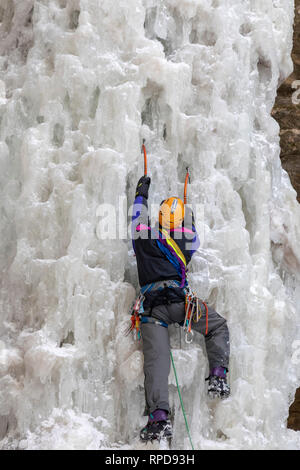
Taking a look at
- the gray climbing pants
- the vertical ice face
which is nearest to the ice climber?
the gray climbing pants

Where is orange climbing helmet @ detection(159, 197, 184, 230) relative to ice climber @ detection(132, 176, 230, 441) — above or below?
above

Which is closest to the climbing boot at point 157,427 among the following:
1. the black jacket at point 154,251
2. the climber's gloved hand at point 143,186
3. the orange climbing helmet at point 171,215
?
the black jacket at point 154,251

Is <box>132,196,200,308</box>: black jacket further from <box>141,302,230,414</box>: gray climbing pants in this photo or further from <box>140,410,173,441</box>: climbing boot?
<box>140,410,173,441</box>: climbing boot

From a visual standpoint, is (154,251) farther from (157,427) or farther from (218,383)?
(157,427)

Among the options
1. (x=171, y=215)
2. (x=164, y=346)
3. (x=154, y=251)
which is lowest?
(x=164, y=346)

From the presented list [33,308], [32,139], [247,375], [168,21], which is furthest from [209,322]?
[168,21]

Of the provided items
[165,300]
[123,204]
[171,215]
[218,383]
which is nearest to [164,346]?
[165,300]

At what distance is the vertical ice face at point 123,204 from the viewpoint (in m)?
4.25

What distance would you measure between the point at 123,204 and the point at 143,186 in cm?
25

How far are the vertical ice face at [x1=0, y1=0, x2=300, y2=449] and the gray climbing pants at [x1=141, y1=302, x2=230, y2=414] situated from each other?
0.63 ft

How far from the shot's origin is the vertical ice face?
167 inches

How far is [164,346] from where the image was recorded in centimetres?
409

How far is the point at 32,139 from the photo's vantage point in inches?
186

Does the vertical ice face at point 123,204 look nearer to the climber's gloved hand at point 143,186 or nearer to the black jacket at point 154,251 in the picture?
the climber's gloved hand at point 143,186
